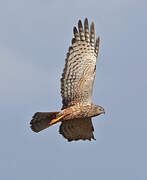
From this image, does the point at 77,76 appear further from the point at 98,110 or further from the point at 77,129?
the point at 77,129

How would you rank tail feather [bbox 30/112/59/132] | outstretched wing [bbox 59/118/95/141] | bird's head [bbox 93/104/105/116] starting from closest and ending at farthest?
tail feather [bbox 30/112/59/132] → bird's head [bbox 93/104/105/116] → outstretched wing [bbox 59/118/95/141]

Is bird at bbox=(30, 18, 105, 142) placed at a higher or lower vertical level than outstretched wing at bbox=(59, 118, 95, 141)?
higher

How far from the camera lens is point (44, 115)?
17.0 m

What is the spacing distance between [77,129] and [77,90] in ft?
3.25

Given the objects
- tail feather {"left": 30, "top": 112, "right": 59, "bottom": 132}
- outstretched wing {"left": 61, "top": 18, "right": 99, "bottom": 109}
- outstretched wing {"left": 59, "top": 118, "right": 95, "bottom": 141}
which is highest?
outstretched wing {"left": 61, "top": 18, "right": 99, "bottom": 109}

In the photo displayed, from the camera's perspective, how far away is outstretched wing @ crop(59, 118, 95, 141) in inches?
697

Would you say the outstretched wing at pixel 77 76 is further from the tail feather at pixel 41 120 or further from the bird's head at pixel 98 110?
the tail feather at pixel 41 120

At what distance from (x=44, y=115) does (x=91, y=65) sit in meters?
1.59

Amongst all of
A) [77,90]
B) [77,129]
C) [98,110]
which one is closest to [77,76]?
[77,90]

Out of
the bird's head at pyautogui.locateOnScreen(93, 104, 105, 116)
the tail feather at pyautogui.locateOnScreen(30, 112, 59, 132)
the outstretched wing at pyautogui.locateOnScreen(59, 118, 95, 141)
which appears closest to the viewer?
the tail feather at pyautogui.locateOnScreen(30, 112, 59, 132)

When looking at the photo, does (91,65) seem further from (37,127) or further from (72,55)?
(37,127)

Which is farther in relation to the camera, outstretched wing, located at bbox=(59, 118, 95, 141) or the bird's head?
outstretched wing, located at bbox=(59, 118, 95, 141)

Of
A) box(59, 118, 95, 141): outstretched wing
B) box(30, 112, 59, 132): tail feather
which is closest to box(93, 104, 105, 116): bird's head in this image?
box(59, 118, 95, 141): outstretched wing

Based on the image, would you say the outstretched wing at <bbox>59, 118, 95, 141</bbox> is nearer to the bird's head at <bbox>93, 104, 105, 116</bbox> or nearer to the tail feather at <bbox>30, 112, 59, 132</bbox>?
the bird's head at <bbox>93, 104, 105, 116</bbox>
